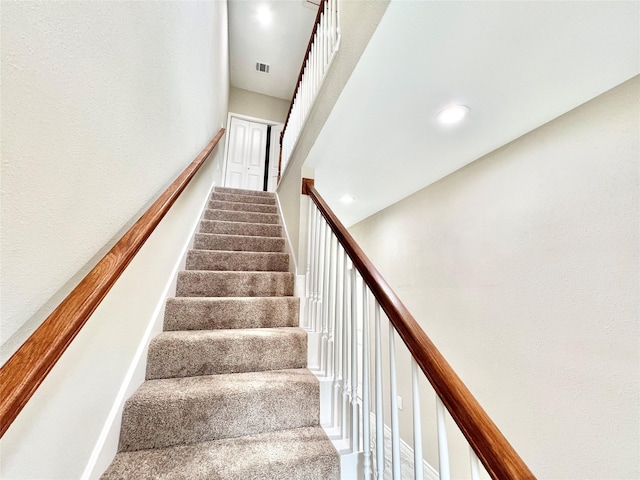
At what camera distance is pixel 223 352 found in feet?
4.60

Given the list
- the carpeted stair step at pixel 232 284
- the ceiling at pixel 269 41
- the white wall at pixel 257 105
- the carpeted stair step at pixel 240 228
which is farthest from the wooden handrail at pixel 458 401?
the white wall at pixel 257 105

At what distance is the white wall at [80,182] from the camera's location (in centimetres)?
49

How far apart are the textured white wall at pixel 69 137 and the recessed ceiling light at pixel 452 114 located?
134 cm

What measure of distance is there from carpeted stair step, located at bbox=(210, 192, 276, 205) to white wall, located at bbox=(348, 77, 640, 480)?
2326 mm

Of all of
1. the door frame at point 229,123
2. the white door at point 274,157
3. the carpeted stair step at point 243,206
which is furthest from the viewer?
the white door at point 274,157

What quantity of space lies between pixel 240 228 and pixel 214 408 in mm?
1823

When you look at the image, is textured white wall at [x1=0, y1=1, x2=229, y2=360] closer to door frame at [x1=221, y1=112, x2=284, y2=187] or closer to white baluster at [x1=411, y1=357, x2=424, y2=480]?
white baluster at [x1=411, y1=357, x2=424, y2=480]

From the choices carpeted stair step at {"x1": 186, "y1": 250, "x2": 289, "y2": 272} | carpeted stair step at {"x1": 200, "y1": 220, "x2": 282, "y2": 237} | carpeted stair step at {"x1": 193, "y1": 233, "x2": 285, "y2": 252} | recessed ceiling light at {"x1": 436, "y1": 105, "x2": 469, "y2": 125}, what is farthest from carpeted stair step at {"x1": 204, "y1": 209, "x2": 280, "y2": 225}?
recessed ceiling light at {"x1": 436, "y1": 105, "x2": 469, "y2": 125}

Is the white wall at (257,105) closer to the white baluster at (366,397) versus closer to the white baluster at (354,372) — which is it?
the white baluster at (354,372)

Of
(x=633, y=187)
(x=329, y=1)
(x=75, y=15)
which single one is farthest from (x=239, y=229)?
(x=633, y=187)

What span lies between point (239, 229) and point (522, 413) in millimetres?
2529

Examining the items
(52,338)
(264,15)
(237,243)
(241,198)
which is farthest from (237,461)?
(264,15)

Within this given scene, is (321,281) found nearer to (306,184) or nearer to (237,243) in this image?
(306,184)

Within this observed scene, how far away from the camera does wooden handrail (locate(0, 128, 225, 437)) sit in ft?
1.41
